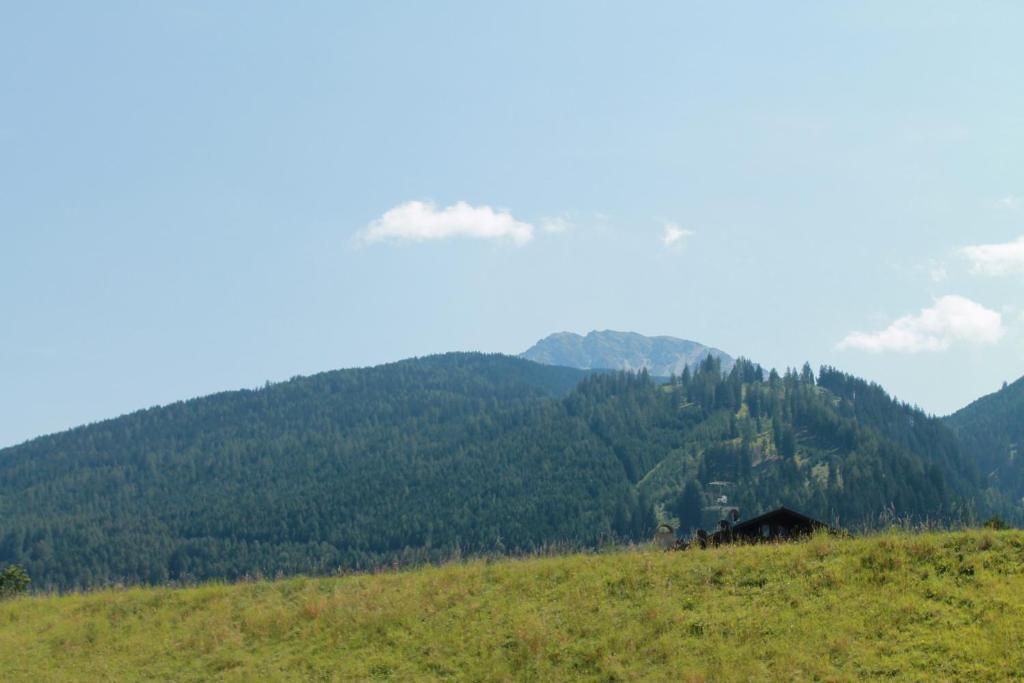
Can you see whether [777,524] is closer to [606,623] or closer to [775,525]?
[775,525]

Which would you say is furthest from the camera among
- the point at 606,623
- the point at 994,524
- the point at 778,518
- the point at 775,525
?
the point at 778,518

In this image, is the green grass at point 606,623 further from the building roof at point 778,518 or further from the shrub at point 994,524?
the building roof at point 778,518

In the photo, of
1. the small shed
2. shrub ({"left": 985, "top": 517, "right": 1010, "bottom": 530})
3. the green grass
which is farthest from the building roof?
the green grass

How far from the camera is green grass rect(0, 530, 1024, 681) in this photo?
2070 cm

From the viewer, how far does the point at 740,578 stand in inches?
1003

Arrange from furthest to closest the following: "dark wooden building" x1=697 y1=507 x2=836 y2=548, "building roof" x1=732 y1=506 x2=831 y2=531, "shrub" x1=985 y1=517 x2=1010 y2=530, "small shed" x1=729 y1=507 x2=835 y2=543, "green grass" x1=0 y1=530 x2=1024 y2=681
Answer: "building roof" x1=732 y1=506 x2=831 y2=531 → "small shed" x1=729 y1=507 x2=835 y2=543 → "dark wooden building" x1=697 y1=507 x2=836 y2=548 → "shrub" x1=985 y1=517 x2=1010 y2=530 → "green grass" x1=0 y1=530 x2=1024 y2=681

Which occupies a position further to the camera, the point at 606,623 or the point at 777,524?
the point at 777,524

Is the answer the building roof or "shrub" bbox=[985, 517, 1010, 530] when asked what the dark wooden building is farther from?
"shrub" bbox=[985, 517, 1010, 530]

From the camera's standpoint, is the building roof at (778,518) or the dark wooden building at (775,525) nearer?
the dark wooden building at (775,525)

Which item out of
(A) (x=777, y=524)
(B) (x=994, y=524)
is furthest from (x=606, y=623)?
(A) (x=777, y=524)

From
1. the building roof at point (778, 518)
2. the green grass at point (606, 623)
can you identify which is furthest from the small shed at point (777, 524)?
the green grass at point (606, 623)

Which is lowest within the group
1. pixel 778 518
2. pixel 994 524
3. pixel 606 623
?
pixel 606 623

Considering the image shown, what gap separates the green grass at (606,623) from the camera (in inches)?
815

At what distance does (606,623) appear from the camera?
24406 mm
